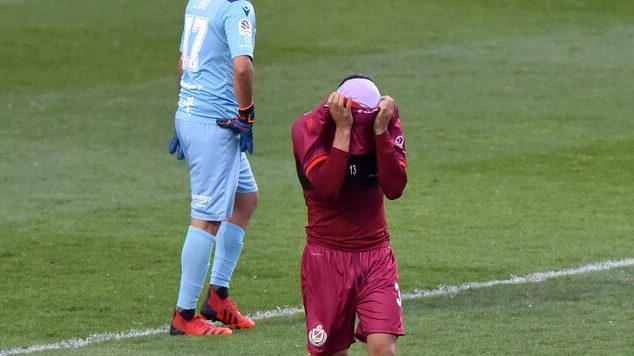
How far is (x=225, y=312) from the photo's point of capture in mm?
8898

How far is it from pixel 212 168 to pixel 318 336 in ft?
6.96

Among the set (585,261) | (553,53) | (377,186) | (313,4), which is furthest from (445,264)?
(313,4)

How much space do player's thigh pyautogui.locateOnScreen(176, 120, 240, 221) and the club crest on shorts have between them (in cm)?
203

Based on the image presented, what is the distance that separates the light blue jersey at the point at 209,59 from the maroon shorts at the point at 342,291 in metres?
2.16

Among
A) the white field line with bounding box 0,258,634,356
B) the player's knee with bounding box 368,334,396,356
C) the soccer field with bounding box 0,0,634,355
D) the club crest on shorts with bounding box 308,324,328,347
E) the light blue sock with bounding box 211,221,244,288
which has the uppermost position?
the player's knee with bounding box 368,334,396,356

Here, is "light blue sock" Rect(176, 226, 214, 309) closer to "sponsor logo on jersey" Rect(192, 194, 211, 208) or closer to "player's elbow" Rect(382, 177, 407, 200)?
"sponsor logo on jersey" Rect(192, 194, 211, 208)

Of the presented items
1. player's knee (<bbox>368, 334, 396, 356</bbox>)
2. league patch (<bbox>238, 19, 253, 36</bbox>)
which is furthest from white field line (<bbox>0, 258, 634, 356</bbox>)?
player's knee (<bbox>368, 334, 396, 356</bbox>)

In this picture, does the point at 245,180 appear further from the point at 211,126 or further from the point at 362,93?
the point at 362,93

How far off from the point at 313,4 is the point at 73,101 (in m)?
7.84

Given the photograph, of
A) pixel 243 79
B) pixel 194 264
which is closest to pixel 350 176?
pixel 243 79

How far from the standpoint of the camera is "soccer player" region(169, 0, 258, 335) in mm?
8555

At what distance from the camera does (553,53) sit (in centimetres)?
2162

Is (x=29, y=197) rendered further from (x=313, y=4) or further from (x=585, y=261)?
(x=313, y=4)

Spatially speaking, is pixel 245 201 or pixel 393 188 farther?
pixel 245 201
